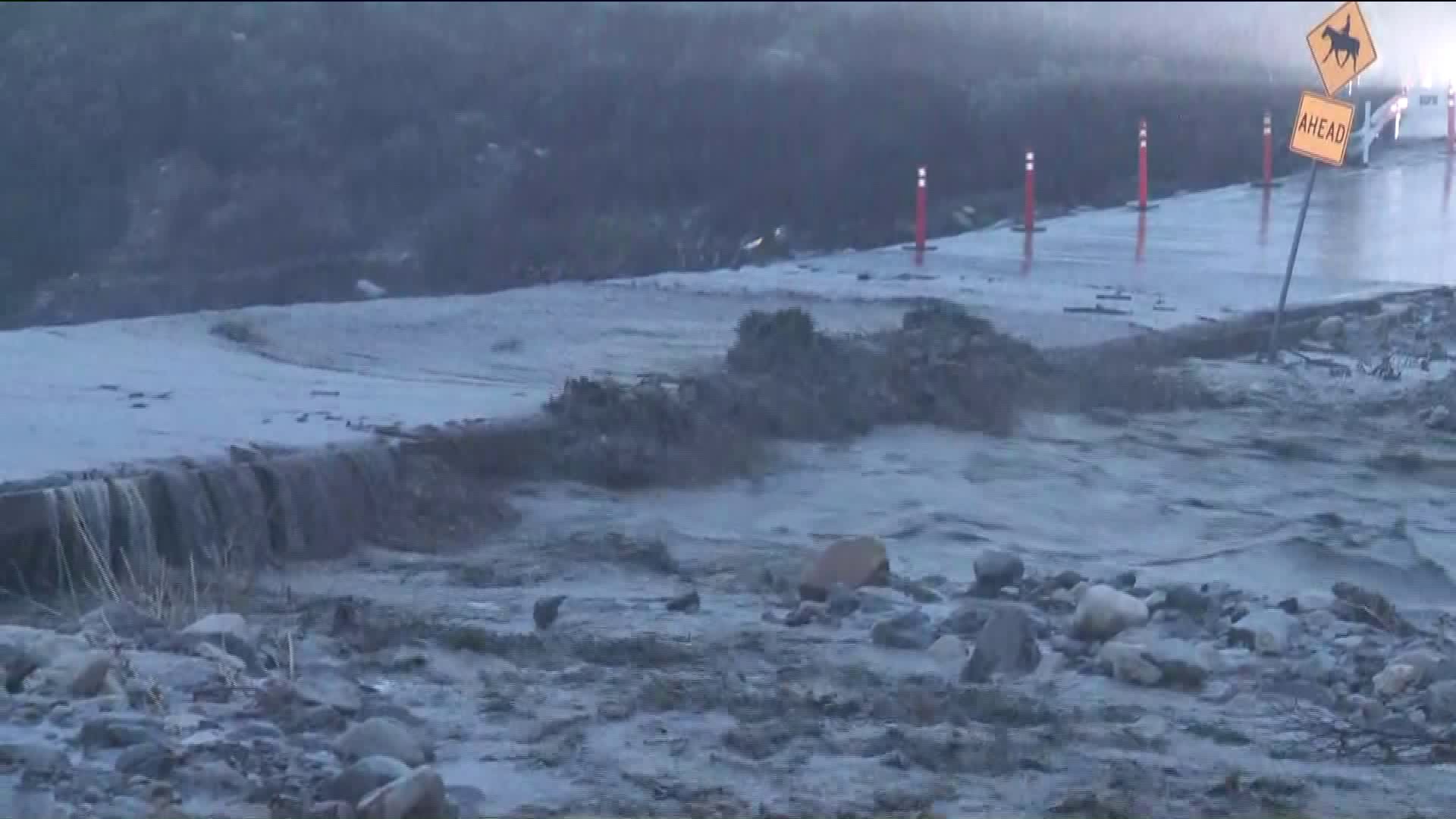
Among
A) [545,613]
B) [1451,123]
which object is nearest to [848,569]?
[545,613]

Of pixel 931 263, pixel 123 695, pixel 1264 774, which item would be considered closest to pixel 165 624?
pixel 123 695

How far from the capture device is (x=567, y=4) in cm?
3797

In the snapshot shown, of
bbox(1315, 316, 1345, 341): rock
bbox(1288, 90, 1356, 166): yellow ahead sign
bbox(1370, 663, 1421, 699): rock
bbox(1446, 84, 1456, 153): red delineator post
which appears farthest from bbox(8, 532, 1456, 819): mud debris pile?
bbox(1446, 84, 1456, 153): red delineator post

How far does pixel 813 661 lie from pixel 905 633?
0.39 m

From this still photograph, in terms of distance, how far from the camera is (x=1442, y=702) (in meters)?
6.50

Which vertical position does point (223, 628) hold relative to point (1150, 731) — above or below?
above

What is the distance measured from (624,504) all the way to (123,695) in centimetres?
380

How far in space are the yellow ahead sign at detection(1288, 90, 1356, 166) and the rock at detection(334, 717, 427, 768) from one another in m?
9.01

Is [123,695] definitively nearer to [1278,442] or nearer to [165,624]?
[165,624]

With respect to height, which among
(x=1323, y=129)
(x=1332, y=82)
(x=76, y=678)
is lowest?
(x=76, y=678)

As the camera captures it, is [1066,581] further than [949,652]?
Yes

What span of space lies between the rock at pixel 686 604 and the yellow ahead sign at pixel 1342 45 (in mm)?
7548

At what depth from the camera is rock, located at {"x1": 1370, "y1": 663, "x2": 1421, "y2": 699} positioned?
674 cm

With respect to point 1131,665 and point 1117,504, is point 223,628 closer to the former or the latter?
point 1131,665
